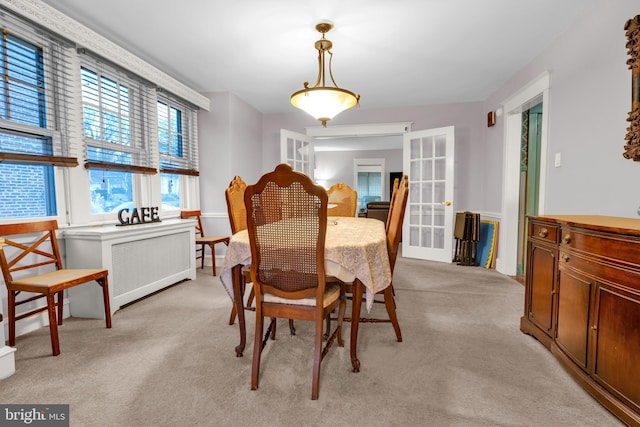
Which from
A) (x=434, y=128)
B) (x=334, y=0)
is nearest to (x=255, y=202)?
(x=334, y=0)

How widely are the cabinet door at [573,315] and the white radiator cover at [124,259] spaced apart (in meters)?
3.14

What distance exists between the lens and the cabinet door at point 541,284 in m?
1.84

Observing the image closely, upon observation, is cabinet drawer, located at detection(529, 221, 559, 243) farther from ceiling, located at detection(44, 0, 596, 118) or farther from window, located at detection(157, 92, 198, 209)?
window, located at detection(157, 92, 198, 209)

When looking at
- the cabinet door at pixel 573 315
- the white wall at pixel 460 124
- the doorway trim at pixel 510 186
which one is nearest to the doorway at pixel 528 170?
the doorway trim at pixel 510 186

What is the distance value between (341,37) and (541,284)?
2.51 metres

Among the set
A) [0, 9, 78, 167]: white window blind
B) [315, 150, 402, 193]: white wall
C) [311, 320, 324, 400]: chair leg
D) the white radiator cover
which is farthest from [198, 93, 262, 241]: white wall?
[315, 150, 402, 193]: white wall

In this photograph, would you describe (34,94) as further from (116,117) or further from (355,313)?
(355,313)

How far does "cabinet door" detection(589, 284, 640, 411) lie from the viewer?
1.23 m

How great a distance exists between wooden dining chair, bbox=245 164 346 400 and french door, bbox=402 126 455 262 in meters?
3.48

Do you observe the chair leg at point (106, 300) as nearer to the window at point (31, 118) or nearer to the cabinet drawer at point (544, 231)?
the window at point (31, 118)

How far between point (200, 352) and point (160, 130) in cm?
285

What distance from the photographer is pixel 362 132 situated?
5.01m

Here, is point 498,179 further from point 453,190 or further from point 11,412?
point 11,412

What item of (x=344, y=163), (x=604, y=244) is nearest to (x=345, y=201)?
(x=604, y=244)
